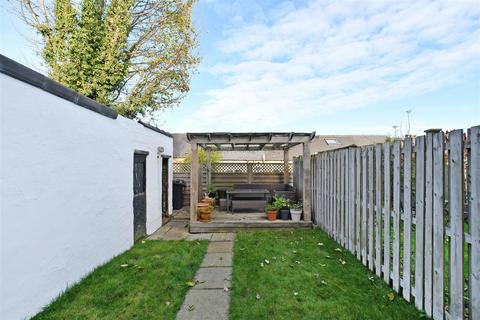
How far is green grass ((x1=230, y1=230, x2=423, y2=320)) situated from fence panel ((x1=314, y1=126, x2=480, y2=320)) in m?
0.26

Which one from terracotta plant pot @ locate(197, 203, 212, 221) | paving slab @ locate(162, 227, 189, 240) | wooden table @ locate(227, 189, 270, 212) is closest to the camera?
paving slab @ locate(162, 227, 189, 240)

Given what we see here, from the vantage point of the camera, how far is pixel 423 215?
275 cm

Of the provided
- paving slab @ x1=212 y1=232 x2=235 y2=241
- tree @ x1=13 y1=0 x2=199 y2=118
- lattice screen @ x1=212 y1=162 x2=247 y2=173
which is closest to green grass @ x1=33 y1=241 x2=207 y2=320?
paving slab @ x1=212 y1=232 x2=235 y2=241

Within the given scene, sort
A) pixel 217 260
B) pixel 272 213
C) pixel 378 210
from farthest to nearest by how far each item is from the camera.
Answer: pixel 272 213
pixel 217 260
pixel 378 210

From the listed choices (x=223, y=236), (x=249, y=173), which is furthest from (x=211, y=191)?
(x=223, y=236)

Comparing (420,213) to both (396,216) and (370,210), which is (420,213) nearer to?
(396,216)

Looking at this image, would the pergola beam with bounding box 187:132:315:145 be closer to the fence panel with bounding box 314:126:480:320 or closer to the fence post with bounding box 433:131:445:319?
the fence panel with bounding box 314:126:480:320

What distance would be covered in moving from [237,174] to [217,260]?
622 cm

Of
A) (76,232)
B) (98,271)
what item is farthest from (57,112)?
(98,271)

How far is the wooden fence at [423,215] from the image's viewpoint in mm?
2196

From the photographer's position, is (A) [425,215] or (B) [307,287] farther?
(B) [307,287]

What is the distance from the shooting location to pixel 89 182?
3.98 meters

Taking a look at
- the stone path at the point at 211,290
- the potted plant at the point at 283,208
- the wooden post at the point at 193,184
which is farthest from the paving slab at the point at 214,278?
the potted plant at the point at 283,208

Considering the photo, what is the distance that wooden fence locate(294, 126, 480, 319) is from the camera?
220 centimetres
